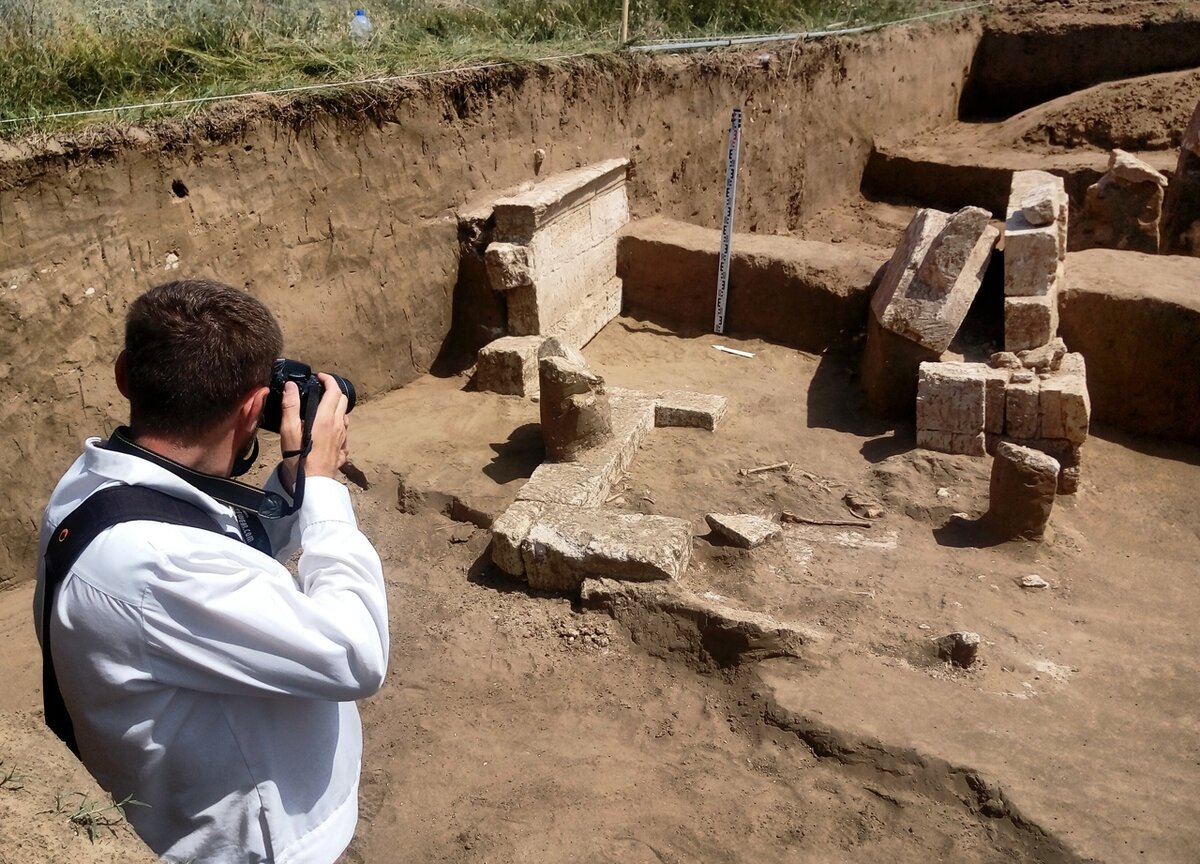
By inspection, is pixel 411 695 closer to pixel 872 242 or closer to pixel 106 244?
pixel 106 244

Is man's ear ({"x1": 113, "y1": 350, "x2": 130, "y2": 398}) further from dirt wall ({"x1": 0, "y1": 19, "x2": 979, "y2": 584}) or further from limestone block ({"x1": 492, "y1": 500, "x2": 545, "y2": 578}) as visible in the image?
dirt wall ({"x1": 0, "y1": 19, "x2": 979, "y2": 584})

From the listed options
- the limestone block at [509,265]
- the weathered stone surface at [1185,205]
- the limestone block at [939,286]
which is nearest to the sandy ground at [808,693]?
the limestone block at [939,286]

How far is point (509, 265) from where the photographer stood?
6.98 meters

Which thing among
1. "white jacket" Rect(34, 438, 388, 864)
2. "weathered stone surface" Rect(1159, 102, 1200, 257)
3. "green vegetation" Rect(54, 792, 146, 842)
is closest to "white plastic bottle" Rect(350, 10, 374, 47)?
"white jacket" Rect(34, 438, 388, 864)

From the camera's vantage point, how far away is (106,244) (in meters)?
5.18

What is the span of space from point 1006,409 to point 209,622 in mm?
5417

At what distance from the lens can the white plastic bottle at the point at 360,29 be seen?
23.9 feet

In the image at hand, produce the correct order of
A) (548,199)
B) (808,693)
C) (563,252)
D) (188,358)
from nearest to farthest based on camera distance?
1. (188,358)
2. (808,693)
3. (548,199)
4. (563,252)

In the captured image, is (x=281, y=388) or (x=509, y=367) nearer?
(x=281, y=388)

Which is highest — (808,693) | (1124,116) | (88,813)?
(88,813)

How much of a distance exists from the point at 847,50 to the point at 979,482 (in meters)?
6.99

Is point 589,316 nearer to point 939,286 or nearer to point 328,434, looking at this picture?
point 939,286

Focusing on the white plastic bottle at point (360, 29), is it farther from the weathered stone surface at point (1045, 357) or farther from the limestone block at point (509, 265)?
the weathered stone surface at point (1045, 357)

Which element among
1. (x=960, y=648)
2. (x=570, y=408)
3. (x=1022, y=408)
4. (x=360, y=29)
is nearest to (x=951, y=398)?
(x=1022, y=408)
